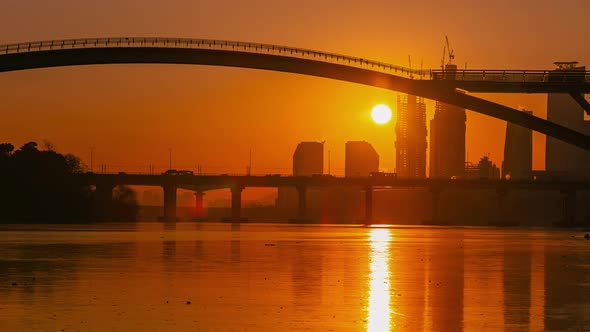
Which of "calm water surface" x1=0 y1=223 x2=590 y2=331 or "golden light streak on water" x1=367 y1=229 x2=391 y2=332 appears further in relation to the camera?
"calm water surface" x1=0 y1=223 x2=590 y2=331

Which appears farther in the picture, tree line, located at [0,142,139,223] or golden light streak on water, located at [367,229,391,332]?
tree line, located at [0,142,139,223]

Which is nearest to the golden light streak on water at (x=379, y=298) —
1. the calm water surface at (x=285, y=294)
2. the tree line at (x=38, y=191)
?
the calm water surface at (x=285, y=294)

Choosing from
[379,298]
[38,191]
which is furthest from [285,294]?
[38,191]

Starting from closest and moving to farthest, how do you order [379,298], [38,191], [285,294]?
[379,298]
[285,294]
[38,191]

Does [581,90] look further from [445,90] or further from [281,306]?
[281,306]

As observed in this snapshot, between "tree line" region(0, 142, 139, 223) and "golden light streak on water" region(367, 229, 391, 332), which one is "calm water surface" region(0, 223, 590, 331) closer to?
"golden light streak on water" region(367, 229, 391, 332)

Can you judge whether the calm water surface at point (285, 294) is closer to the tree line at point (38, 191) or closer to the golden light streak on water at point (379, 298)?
the golden light streak on water at point (379, 298)

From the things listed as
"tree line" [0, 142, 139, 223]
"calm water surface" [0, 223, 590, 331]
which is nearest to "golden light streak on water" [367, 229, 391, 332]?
"calm water surface" [0, 223, 590, 331]

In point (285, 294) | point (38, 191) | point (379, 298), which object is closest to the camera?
point (379, 298)

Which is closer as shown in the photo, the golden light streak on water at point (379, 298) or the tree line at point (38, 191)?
the golden light streak on water at point (379, 298)

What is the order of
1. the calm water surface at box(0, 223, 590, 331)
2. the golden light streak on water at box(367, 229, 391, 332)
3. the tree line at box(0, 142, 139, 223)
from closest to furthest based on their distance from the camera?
the golden light streak on water at box(367, 229, 391, 332)
the calm water surface at box(0, 223, 590, 331)
the tree line at box(0, 142, 139, 223)

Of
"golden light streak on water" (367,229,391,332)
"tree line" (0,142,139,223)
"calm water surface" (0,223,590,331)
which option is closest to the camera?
"golden light streak on water" (367,229,391,332)

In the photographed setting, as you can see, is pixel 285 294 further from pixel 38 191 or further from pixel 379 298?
pixel 38 191

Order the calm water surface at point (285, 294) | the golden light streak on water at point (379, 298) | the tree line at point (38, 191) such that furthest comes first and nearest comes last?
the tree line at point (38, 191), the calm water surface at point (285, 294), the golden light streak on water at point (379, 298)
